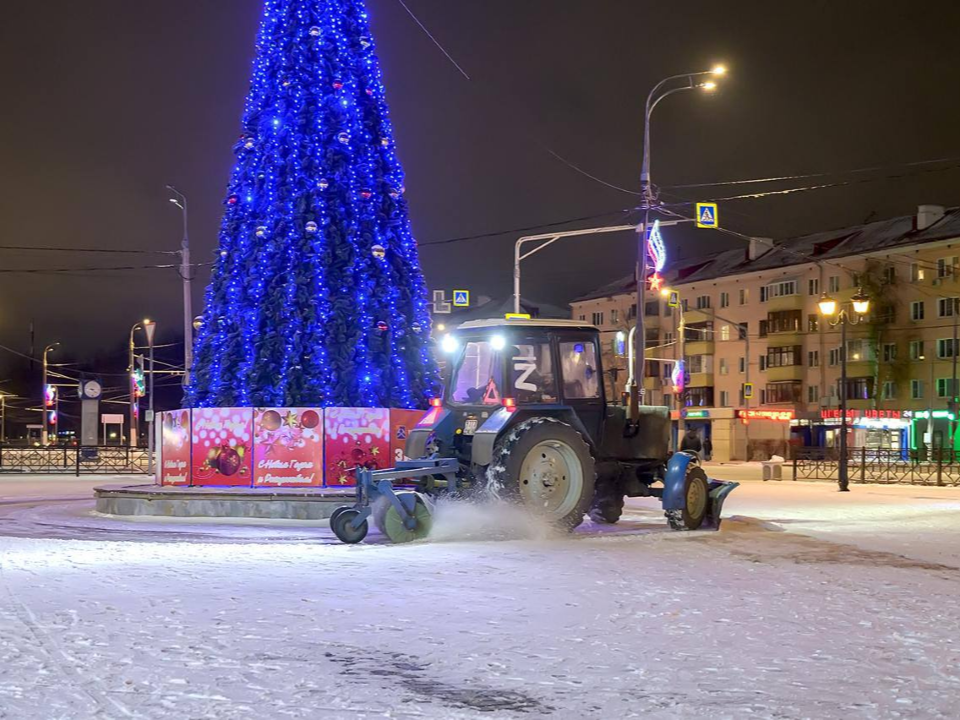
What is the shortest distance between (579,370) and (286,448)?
7.33 metres

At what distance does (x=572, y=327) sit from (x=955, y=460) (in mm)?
31204

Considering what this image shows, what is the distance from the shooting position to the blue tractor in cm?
1541

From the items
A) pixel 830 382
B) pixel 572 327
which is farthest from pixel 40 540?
pixel 830 382

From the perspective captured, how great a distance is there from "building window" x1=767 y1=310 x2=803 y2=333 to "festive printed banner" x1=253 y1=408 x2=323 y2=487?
201 feet

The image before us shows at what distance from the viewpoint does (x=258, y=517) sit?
20141mm

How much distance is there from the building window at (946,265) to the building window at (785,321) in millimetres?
11381

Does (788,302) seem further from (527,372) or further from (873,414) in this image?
(527,372)

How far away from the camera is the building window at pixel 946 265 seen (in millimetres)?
66062

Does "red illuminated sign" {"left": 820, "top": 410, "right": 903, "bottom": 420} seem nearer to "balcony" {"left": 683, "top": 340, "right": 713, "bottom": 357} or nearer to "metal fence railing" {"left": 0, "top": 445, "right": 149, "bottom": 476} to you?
"balcony" {"left": 683, "top": 340, "right": 713, "bottom": 357}

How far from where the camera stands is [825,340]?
250 ft

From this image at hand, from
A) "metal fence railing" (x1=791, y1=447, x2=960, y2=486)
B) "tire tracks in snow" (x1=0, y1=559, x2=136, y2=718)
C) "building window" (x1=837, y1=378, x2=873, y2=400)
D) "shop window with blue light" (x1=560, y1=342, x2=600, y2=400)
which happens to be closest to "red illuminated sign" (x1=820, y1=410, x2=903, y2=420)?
"building window" (x1=837, y1=378, x2=873, y2=400)

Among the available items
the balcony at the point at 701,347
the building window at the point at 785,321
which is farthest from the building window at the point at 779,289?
the balcony at the point at 701,347

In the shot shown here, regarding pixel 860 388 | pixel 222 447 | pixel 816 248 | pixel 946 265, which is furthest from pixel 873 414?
pixel 222 447

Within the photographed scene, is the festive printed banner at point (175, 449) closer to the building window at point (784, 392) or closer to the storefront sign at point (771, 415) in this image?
the storefront sign at point (771, 415)
